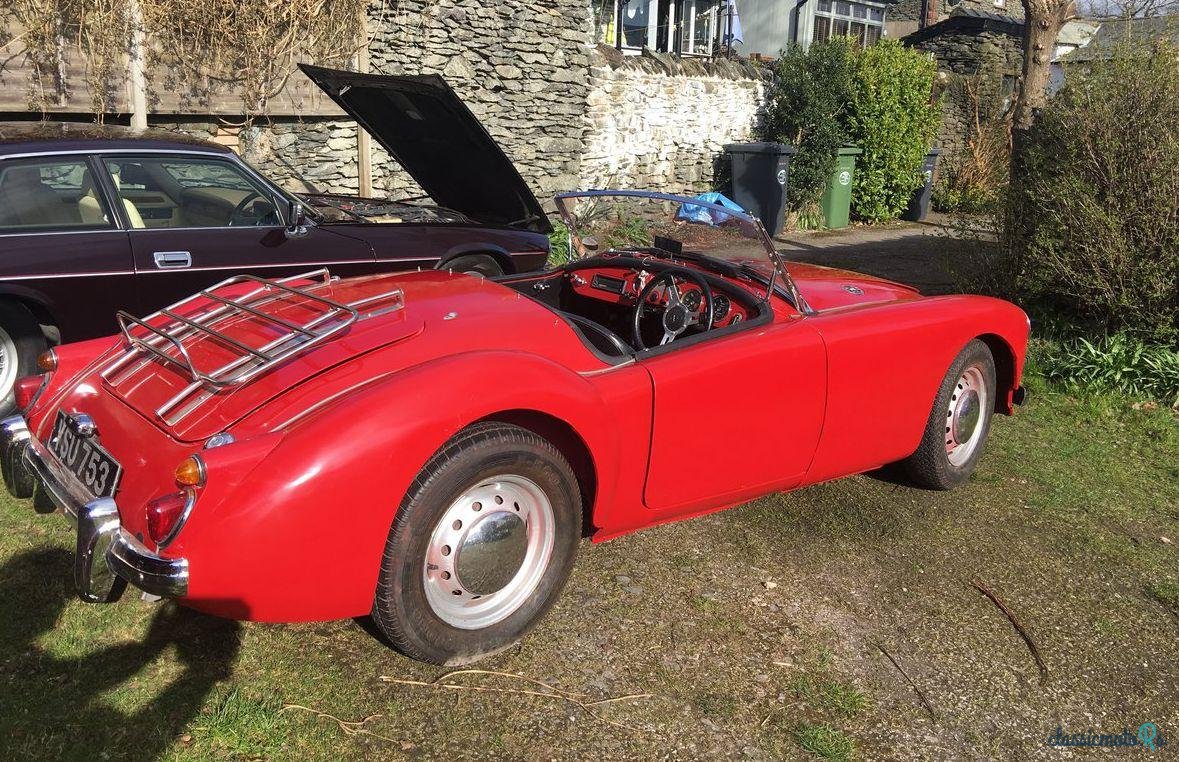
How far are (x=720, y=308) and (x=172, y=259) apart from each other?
3.09 m

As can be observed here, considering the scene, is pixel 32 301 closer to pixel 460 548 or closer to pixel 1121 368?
pixel 460 548

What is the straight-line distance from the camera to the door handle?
5078mm

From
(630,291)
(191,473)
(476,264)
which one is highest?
(630,291)

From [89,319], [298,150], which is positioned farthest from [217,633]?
[298,150]

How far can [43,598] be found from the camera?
317 cm

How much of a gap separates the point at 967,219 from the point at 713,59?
7.85 meters

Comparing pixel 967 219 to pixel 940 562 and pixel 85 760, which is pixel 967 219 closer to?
pixel 940 562

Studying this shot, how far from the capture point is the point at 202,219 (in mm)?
5391

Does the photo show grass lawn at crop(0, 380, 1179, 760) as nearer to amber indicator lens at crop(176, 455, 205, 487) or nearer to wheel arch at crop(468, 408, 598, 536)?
wheel arch at crop(468, 408, 598, 536)

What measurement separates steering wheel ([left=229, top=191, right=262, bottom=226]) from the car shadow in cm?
271

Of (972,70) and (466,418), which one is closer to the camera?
(466,418)

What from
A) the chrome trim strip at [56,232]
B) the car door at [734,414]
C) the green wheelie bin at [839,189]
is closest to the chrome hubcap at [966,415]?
the car door at [734,414]

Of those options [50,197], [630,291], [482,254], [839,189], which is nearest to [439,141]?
[482,254]

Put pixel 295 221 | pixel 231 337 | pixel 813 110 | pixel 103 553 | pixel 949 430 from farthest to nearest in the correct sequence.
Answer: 1. pixel 813 110
2. pixel 295 221
3. pixel 949 430
4. pixel 231 337
5. pixel 103 553
